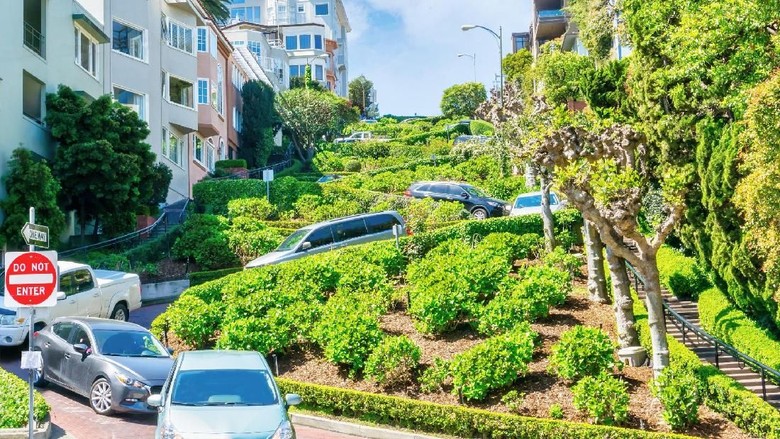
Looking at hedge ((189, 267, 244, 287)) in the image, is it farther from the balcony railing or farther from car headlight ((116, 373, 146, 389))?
car headlight ((116, 373, 146, 389))

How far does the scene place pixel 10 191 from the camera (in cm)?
2588

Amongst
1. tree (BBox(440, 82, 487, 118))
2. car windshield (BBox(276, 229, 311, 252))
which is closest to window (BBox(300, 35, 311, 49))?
tree (BBox(440, 82, 487, 118))

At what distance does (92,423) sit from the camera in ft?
46.0

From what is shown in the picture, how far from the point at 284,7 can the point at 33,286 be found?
11046 centimetres

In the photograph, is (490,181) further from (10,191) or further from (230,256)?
(10,191)

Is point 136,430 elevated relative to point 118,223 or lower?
lower

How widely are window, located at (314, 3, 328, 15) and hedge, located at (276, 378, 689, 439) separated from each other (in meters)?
111

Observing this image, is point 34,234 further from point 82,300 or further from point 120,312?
point 120,312


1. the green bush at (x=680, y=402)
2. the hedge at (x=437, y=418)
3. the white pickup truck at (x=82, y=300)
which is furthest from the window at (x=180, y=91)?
the green bush at (x=680, y=402)

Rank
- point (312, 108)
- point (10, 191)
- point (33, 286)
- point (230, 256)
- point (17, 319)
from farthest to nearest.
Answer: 1. point (312, 108)
2. point (230, 256)
3. point (10, 191)
4. point (17, 319)
5. point (33, 286)

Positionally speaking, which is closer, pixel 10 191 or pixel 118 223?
pixel 10 191

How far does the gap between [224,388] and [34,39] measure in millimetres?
21361

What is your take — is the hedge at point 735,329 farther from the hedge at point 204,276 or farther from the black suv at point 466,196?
the black suv at point 466,196

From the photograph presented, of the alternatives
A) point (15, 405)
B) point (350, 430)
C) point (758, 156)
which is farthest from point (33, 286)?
point (758, 156)
